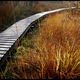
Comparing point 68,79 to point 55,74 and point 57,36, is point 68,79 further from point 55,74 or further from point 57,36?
point 57,36

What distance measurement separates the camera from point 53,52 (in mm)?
3355

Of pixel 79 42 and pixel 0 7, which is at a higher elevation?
pixel 79 42

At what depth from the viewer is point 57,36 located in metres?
4.22

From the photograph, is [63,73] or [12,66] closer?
[63,73]

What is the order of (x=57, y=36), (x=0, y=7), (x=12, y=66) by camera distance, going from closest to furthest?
(x=12, y=66)
(x=57, y=36)
(x=0, y=7)

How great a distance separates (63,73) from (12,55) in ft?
4.57

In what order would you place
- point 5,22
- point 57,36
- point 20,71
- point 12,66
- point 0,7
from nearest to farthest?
point 20,71 → point 12,66 → point 57,36 → point 5,22 → point 0,7

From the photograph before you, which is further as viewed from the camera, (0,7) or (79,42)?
(0,7)

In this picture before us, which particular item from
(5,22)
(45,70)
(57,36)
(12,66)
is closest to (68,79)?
(45,70)

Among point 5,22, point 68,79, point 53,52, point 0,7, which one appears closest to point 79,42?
point 53,52

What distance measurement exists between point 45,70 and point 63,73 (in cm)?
22

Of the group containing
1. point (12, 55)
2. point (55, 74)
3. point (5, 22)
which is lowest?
point (5, 22)

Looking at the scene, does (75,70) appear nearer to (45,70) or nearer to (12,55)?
(45,70)

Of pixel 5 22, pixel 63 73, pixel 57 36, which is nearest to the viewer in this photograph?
pixel 63 73
